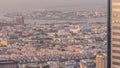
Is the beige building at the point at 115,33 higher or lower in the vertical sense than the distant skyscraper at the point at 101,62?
higher

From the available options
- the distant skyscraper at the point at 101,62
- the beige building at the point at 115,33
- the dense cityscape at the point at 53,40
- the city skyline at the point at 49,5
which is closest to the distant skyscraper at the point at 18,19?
the dense cityscape at the point at 53,40

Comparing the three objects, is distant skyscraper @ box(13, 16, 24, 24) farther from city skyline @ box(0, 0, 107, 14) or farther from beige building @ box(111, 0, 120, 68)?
beige building @ box(111, 0, 120, 68)

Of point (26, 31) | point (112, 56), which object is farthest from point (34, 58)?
point (112, 56)

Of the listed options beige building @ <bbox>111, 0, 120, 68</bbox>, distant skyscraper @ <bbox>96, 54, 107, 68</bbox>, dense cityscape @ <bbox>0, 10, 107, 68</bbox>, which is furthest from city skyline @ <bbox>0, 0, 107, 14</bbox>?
beige building @ <bbox>111, 0, 120, 68</bbox>

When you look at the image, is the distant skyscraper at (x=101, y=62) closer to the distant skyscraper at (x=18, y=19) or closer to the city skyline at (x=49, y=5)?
the city skyline at (x=49, y=5)

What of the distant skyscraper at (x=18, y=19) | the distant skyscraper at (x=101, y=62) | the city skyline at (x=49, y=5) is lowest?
the distant skyscraper at (x=101, y=62)

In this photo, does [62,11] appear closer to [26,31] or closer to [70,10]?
[70,10]
